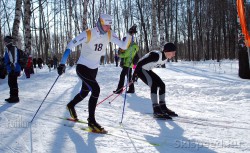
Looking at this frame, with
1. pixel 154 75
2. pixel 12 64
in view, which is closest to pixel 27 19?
pixel 12 64

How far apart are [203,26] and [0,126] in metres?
36.2

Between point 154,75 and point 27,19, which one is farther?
point 27,19

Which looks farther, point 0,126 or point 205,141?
point 0,126

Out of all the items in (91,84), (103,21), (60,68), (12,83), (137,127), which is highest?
(103,21)

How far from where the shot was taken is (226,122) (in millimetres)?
4605

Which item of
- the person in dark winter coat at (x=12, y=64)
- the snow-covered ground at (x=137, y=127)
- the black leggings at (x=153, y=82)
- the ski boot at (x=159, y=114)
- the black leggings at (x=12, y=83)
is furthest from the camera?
the black leggings at (x=12, y=83)

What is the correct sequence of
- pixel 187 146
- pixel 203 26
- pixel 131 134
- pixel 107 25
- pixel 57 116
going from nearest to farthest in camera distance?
pixel 187 146, pixel 131 134, pixel 107 25, pixel 57 116, pixel 203 26

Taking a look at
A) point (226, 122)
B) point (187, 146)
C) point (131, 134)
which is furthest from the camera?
point (226, 122)

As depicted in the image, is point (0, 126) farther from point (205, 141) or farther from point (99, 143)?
point (205, 141)

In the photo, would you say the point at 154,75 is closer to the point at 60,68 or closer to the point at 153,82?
the point at 153,82

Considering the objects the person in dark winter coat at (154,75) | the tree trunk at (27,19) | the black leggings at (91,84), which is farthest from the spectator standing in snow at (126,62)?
the tree trunk at (27,19)

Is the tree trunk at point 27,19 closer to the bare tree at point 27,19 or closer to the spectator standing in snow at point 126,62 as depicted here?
the bare tree at point 27,19

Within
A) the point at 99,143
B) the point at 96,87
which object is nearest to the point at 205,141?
the point at 99,143

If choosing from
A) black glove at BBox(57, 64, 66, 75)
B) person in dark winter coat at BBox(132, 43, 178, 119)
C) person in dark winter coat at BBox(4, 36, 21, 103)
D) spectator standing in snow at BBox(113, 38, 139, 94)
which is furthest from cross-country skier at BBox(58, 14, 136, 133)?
spectator standing in snow at BBox(113, 38, 139, 94)
